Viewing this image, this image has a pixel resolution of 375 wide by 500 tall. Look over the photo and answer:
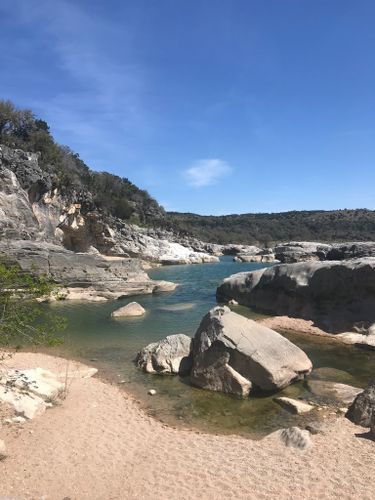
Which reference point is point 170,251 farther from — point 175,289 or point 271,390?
point 271,390

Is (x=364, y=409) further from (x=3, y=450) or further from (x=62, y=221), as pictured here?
(x=62, y=221)

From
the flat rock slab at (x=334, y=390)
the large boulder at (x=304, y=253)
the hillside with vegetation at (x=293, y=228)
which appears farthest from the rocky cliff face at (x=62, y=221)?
the hillside with vegetation at (x=293, y=228)

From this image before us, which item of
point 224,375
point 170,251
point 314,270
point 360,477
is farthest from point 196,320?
point 170,251

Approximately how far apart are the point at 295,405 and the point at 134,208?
9270cm

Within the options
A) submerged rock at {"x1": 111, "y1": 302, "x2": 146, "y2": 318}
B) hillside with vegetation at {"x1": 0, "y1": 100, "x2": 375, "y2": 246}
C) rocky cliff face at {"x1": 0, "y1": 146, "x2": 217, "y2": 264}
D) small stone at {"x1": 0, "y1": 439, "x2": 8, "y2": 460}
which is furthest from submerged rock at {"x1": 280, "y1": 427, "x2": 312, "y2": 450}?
hillside with vegetation at {"x1": 0, "y1": 100, "x2": 375, "y2": 246}

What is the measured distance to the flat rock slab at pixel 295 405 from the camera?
521 inches

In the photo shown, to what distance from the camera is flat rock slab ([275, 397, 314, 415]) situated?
13.2 m

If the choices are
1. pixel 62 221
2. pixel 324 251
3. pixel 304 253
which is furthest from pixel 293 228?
pixel 62 221

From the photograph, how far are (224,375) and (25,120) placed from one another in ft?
186

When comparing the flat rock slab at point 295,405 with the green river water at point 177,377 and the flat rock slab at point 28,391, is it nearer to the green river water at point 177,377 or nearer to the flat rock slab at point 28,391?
the green river water at point 177,377

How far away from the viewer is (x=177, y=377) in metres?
16.7

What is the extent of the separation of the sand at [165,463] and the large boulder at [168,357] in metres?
4.68

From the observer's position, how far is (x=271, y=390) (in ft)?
49.1

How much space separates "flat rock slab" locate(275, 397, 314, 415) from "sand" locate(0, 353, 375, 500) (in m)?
1.34
